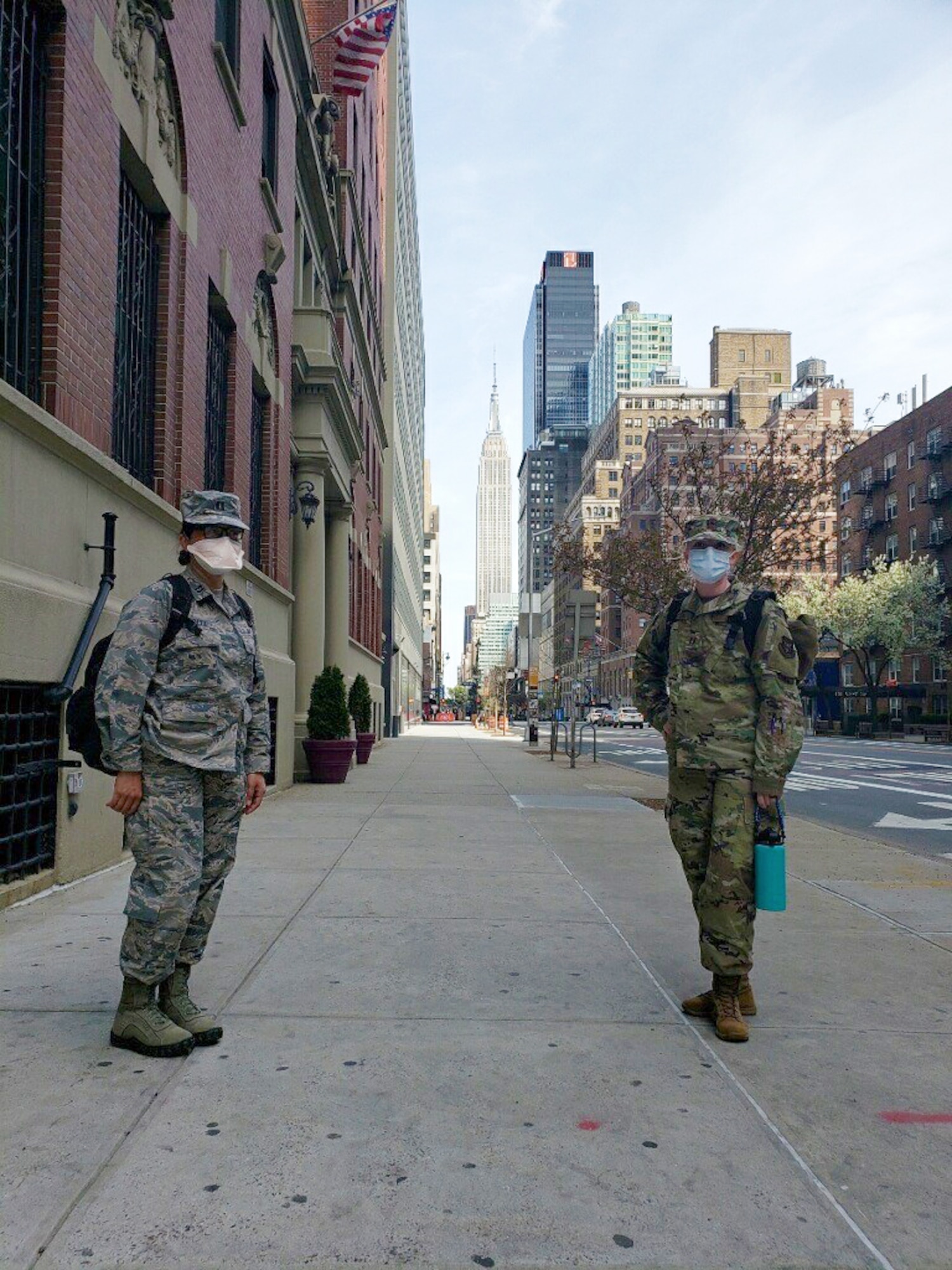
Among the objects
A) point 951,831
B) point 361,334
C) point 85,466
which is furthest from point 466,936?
point 361,334

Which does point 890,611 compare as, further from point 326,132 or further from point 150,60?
point 150,60

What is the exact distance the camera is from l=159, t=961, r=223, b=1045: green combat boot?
3629 millimetres

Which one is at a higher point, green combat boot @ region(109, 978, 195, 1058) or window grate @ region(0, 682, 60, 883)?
window grate @ region(0, 682, 60, 883)

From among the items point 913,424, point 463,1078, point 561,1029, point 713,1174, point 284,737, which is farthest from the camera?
point 913,424

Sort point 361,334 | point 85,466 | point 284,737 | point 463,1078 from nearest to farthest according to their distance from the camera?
point 463,1078 → point 85,466 → point 284,737 → point 361,334

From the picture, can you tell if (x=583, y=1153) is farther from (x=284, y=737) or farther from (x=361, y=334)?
(x=361, y=334)

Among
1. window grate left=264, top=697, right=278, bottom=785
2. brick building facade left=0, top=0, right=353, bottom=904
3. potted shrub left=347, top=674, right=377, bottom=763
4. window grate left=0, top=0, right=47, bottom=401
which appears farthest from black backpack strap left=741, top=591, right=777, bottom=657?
potted shrub left=347, top=674, right=377, bottom=763

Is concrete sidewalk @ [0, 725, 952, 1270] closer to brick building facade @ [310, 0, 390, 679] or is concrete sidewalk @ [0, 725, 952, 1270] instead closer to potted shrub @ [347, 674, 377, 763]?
potted shrub @ [347, 674, 377, 763]

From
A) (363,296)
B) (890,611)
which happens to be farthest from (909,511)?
(363,296)

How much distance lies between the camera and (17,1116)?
2961 millimetres

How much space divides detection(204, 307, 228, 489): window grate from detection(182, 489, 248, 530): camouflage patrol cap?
23.4ft

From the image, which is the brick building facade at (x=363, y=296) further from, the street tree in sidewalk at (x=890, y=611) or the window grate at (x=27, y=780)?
the street tree in sidewalk at (x=890, y=611)

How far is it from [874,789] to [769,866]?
14994 millimetres

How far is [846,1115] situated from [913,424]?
198 ft
